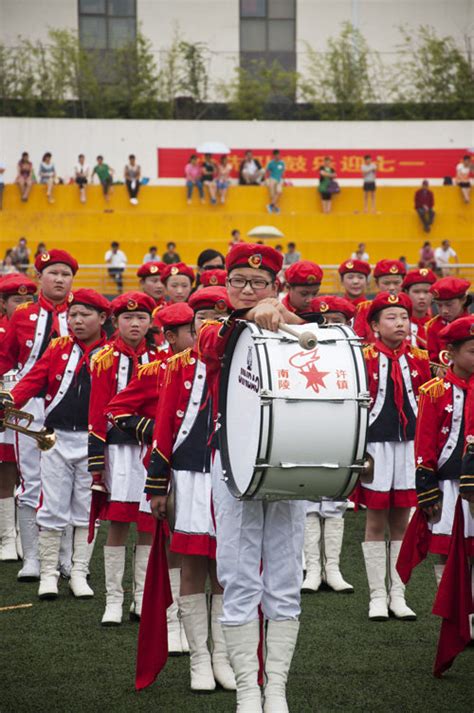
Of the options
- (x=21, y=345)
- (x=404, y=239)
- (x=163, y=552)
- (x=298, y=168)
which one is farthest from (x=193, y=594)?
(x=298, y=168)

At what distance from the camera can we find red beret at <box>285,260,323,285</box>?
827cm

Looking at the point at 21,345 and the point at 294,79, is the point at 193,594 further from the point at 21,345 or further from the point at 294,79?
the point at 294,79

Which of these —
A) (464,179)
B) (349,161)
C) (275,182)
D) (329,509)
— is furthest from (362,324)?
(349,161)

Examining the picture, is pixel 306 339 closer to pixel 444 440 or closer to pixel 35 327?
pixel 444 440

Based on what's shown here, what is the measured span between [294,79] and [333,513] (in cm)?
2882

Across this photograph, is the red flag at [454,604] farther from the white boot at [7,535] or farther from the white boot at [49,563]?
the white boot at [7,535]

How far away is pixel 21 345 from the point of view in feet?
28.5

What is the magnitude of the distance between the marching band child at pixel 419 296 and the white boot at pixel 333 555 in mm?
2669

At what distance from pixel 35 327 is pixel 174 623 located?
2.72 m

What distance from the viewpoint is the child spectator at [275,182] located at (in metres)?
29.7

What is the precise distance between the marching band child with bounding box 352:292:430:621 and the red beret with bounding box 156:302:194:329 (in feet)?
4.50

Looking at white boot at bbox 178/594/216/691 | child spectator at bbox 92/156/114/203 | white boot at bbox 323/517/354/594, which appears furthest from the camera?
child spectator at bbox 92/156/114/203

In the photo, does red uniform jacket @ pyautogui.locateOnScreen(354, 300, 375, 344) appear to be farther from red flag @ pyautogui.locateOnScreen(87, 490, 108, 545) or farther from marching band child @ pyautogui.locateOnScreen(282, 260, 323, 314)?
red flag @ pyautogui.locateOnScreen(87, 490, 108, 545)

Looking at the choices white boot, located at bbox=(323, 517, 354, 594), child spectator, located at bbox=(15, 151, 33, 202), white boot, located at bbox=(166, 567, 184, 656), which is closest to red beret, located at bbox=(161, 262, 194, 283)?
white boot, located at bbox=(323, 517, 354, 594)
